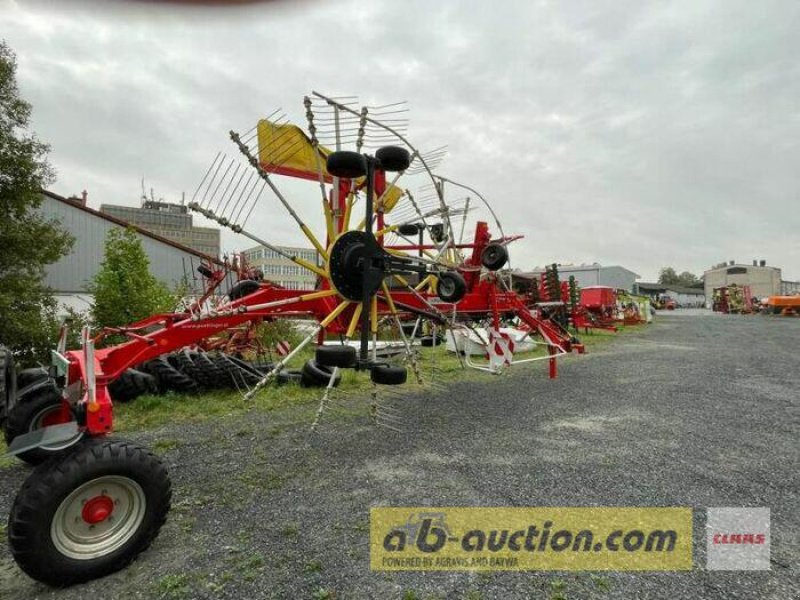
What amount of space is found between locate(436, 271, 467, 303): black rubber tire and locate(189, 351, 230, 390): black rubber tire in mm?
4796

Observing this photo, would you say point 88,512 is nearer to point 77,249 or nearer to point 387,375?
point 387,375

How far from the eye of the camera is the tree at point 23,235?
10578 millimetres

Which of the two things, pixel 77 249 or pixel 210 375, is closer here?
pixel 210 375

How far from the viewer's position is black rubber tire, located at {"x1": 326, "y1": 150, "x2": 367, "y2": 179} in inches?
131

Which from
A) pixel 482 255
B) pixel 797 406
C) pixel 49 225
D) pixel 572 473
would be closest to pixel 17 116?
pixel 49 225

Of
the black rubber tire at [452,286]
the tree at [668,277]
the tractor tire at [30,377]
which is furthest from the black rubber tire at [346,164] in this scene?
the tree at [668,277]

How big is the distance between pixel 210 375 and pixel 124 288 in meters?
6.16

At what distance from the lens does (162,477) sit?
2.71 m

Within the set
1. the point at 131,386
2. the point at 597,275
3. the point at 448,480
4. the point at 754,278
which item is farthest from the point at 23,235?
the point at 754,278

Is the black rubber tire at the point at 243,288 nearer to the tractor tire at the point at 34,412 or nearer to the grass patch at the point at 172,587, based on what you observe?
the tractor tire at the point at 34,412

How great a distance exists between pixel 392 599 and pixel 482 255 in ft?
16.5

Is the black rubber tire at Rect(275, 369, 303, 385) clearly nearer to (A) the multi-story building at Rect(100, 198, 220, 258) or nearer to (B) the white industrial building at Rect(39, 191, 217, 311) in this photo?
(B) the white industrial building at Rect(39, 191, 217, 311)

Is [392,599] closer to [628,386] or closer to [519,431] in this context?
[519,431]

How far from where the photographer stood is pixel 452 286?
520cm
